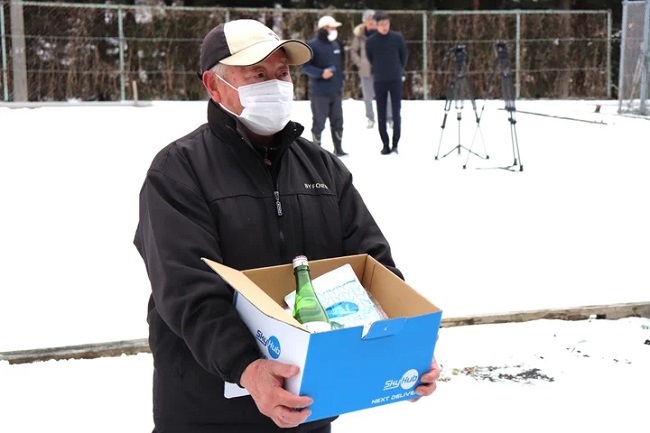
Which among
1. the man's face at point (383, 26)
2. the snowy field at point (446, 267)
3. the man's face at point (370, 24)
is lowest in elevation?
the snowy field at point (446, 267)

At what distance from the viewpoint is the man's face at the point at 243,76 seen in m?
2.22

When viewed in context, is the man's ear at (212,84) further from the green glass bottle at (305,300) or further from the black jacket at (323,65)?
the black jacket at (323,65)

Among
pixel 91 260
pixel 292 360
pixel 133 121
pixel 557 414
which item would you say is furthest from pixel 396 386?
pixel 133 121

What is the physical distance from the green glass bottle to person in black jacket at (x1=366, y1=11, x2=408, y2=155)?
983cm

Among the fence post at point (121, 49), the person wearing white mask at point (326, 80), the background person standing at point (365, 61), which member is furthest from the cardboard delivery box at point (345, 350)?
the fence post at point (121, 49)

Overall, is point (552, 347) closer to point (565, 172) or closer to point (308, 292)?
point (308, 292)

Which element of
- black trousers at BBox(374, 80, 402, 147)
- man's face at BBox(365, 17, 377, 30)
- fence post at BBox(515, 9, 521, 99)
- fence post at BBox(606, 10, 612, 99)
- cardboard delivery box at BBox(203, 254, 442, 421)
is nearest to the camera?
cardboard delivery box at BBox(203, 254, 442, 421)

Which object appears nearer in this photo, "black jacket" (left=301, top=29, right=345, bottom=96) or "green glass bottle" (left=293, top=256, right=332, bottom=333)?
"green glass bottle" (left=293, top=256, right=332, bottom=333)

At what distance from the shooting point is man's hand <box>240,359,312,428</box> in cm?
179

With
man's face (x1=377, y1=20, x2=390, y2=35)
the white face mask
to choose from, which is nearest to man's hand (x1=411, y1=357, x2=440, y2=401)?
the white face mask

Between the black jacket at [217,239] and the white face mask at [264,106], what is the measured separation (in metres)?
0.05

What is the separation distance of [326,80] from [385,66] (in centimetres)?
90

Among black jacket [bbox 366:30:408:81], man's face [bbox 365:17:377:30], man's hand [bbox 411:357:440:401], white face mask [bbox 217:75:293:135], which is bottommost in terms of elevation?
man's hand [bbox 411:357:440:401]

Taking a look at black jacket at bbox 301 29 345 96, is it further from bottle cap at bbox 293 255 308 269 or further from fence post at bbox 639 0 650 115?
bottle cap at bbox 293 255 308 269
